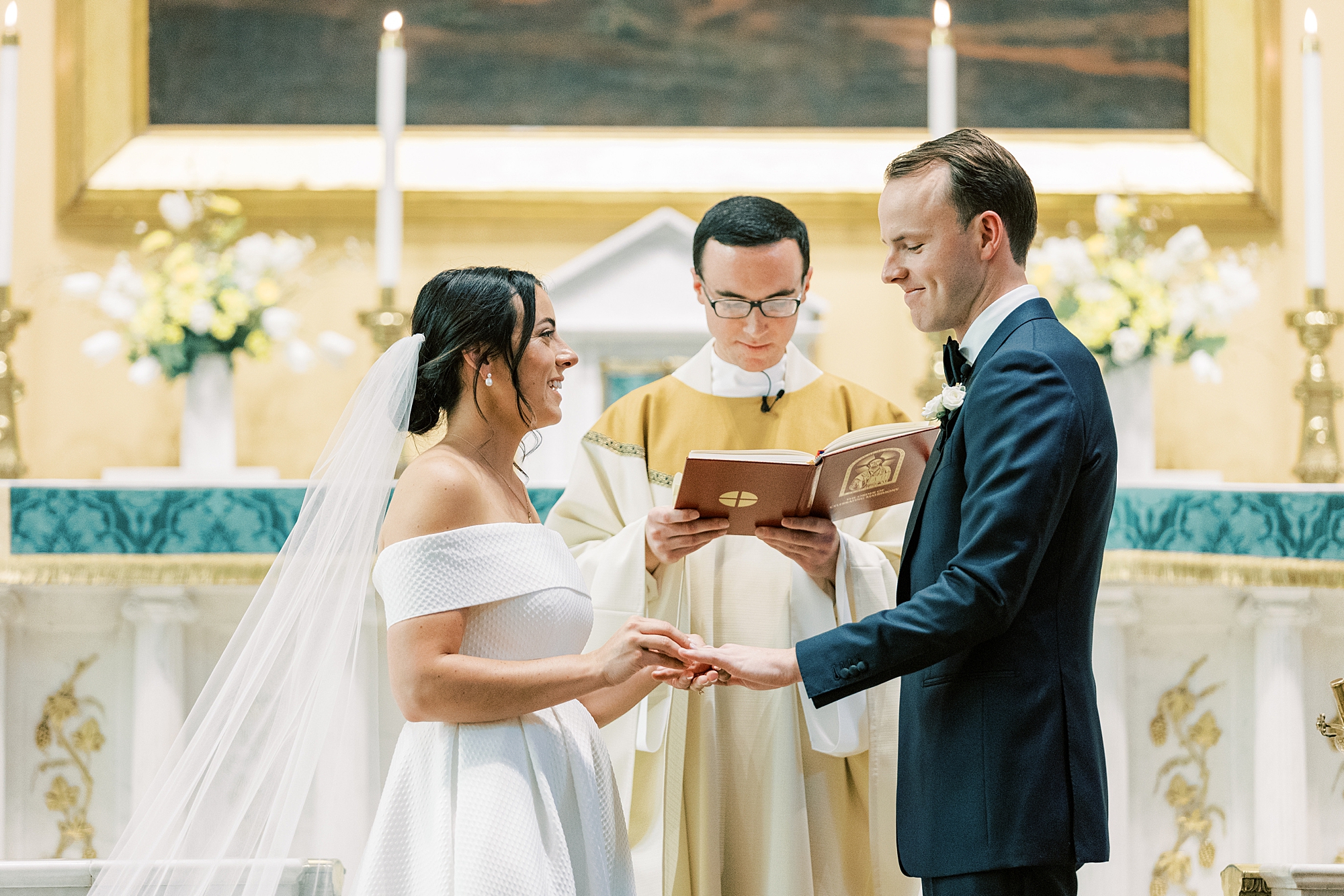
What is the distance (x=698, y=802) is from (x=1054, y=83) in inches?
118

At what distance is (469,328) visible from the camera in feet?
7.50

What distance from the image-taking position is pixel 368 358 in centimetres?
456

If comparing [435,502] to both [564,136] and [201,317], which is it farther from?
[564,136]

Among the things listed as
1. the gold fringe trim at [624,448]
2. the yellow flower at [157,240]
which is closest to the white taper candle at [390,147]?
the yellow flower at [157,240]

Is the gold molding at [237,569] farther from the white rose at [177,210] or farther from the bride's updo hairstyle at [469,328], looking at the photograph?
the bride's updo hairstyle at [469,328]

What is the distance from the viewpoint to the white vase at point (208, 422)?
13.5ft

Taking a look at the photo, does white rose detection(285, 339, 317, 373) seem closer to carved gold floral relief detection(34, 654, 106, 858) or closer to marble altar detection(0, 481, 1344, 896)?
marble altar detection(0, 481, 1344, 896)

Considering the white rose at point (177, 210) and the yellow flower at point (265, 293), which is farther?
the white rose at point (177, 210)

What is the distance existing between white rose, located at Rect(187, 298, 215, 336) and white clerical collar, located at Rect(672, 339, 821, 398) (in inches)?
64.4

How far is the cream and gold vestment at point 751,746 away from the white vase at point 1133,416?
1408mm

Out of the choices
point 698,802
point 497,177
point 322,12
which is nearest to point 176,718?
point 698,802

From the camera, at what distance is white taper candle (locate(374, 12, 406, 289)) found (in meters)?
4.02

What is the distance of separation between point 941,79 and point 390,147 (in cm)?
168

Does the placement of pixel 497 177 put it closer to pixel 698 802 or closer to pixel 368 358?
pixel 368 358
